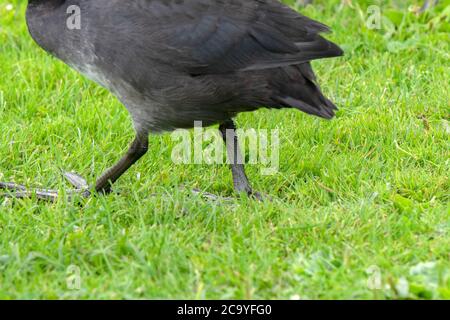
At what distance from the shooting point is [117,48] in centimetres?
417

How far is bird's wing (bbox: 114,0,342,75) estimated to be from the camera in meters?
4.21

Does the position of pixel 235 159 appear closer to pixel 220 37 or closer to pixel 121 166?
pixel 121 166

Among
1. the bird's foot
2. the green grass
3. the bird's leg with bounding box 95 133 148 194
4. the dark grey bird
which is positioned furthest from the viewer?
the bird's leg with bounding box 95 133 148 194

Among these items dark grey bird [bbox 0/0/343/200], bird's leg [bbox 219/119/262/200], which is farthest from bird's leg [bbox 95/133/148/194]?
bird's leg [bbox 219/119/262/200]

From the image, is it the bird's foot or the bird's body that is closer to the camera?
the bird's body

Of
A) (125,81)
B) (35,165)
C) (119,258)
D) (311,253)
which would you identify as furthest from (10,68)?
(311,253)

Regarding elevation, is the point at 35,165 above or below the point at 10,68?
below

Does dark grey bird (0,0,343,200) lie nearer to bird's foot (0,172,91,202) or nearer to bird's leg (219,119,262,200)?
bird's leg (219,119,262,200)

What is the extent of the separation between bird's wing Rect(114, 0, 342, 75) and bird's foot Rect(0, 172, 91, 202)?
94cm

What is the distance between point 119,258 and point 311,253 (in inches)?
34.6

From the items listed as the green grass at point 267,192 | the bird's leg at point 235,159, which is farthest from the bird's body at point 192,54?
the green grass at point 267,192

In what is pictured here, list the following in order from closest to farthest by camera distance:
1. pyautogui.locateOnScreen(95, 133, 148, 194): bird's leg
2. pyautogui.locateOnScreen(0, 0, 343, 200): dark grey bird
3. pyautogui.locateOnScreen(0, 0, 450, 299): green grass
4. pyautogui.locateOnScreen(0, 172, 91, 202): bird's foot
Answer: pyautogui.locateOnScreen(0, 0, 450, 299): green grass → pyautogui.locateOnScreen(0, 0, 343, 200): dark grey bird → pyautogui.locateOnScreen(0, 172, 91, 202): bird's foot → pyautogui.locateOnScreen(95, 133, 148, 194): bird's leg

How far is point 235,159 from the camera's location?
478 centimetres

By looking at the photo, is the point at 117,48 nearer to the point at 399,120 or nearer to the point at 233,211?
the point at 233,211
